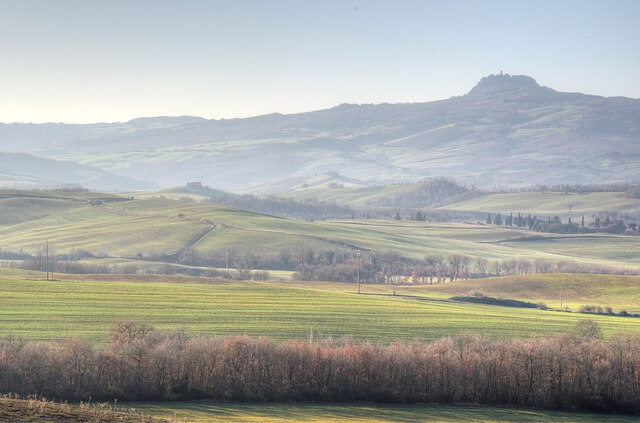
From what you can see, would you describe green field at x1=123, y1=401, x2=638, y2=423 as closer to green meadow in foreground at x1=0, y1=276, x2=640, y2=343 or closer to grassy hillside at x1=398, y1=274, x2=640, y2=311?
green meadow in foreground at x1=0, y1=276, x2=640, y2=343

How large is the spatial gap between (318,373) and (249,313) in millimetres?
29796

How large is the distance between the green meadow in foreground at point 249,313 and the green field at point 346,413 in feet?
64.7

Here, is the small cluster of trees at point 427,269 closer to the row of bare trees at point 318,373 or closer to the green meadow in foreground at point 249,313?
the green meadow in foreground at point 249,313

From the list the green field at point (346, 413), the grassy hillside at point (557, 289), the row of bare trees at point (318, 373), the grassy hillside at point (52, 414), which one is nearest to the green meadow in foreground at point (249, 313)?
the grassy hillside at point (557, 289)

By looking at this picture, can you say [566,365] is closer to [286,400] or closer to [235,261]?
[286,400]

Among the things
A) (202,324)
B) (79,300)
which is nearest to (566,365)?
(202,324)

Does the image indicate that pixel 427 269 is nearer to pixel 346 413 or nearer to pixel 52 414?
pixel 346 413

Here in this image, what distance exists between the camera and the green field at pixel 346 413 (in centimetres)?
4997

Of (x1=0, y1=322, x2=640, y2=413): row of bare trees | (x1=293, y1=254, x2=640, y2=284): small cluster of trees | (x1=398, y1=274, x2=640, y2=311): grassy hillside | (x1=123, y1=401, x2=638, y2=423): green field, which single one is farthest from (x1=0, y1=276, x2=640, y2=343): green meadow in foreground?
(x1=293, y1=254, x2=640, y2=284): small cluster of trees

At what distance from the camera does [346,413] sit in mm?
53469

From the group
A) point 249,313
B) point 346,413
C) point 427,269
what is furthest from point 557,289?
point 346,413

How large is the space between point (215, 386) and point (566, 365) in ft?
76.0

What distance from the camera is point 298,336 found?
76.9 metres

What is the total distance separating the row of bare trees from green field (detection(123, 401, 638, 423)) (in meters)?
1.89
